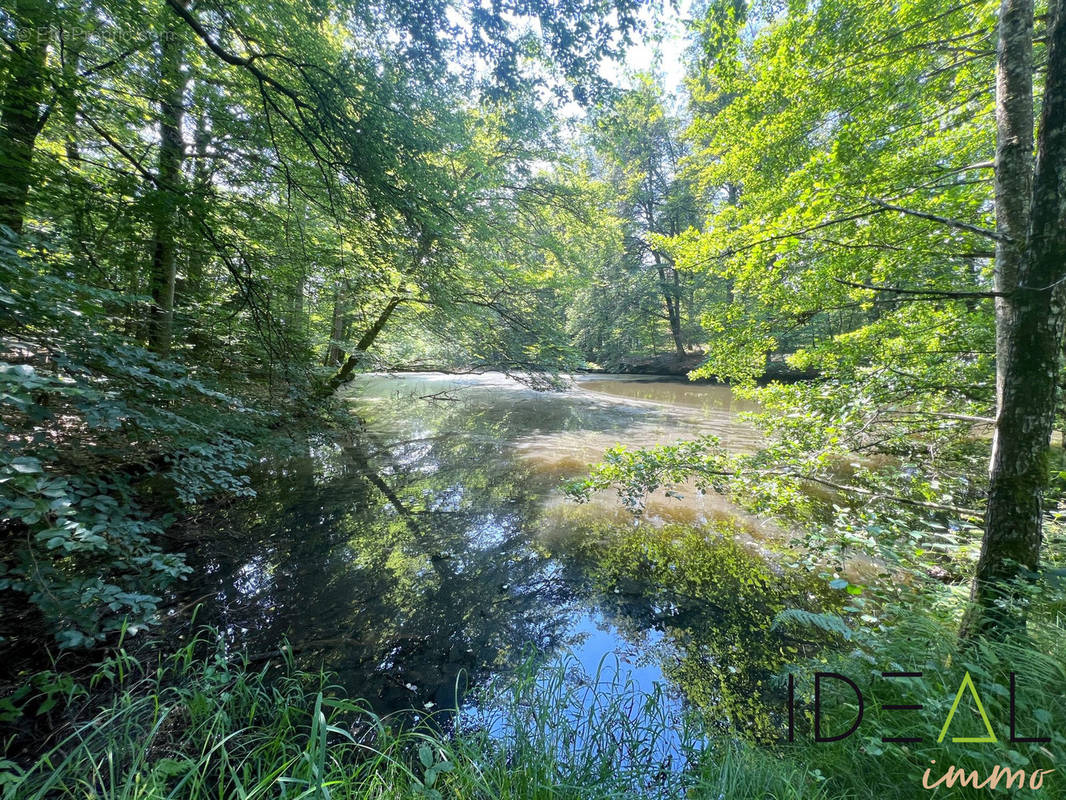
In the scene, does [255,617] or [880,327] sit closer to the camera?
[255,617]

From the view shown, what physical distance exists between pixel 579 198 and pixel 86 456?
870 centimetres

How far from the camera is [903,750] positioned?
1494mm

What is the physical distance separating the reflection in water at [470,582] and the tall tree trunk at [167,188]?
69.6 inches

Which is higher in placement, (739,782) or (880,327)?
(880,327)

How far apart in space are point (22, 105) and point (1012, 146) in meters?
6.53

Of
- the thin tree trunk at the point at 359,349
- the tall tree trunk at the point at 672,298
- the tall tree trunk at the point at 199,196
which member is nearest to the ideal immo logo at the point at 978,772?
the tall tree trunk at the point at 199,196

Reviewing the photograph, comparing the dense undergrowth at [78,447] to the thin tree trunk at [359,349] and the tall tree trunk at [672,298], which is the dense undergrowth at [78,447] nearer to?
the thin tree trunk at [359,349]

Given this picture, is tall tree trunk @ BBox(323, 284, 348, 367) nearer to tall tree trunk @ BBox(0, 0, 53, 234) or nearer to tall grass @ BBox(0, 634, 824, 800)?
tall tree trunk @ BBox(0, 0, 53, 234)

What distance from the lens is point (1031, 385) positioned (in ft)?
5.85

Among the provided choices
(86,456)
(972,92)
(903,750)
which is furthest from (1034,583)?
(86,456)

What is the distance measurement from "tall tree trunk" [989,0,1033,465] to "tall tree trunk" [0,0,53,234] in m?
5.72

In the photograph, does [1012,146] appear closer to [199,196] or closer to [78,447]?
→ [199,196]

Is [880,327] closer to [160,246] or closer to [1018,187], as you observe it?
[1018,187]

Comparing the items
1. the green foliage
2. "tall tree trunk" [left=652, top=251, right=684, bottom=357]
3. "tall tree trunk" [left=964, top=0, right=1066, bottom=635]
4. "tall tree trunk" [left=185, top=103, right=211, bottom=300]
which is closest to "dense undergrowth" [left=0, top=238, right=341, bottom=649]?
the green foliage
